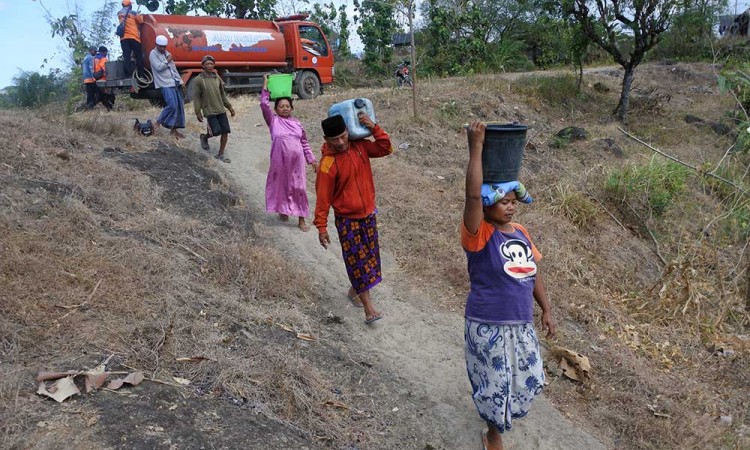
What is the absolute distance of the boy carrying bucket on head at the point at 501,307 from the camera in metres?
2.85

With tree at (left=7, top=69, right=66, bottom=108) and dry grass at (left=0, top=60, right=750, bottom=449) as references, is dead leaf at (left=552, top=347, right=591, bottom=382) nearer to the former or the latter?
dry grass at (left=0, top=60, right=750, bottom=449)

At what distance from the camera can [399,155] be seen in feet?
30.1

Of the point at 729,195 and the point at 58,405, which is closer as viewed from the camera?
the point at 58,405

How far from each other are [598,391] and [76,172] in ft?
16.5

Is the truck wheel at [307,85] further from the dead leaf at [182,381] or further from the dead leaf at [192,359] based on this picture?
the dead leaf at [182,381]

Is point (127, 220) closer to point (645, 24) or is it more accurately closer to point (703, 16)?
point (645, 24)

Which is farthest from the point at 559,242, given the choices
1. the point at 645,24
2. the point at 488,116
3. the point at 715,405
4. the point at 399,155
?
the point at 645,24

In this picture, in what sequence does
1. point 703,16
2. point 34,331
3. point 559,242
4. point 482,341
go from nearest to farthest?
point 482,341, point 34,331, point 559,242, point 703,16

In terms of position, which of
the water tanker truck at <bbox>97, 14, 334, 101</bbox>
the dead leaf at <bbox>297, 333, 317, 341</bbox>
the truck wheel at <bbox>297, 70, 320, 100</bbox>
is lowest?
the dead leaf at <bbox>297, 333, 317, 341</bbox>

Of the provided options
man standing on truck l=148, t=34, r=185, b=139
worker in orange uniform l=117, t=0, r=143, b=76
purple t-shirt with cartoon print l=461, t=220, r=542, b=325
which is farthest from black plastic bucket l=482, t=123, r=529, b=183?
worker in orange uniform l=117, t=0, r=143, b=76

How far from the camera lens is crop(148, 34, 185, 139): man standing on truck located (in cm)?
812

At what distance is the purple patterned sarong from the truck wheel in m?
11.4

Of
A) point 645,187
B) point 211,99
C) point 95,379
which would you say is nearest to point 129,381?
point 95,379

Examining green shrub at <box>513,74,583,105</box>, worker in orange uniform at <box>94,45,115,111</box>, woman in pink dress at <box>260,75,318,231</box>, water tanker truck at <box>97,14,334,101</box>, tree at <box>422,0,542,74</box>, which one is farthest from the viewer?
tree at <box>422,0,542,74</box>
